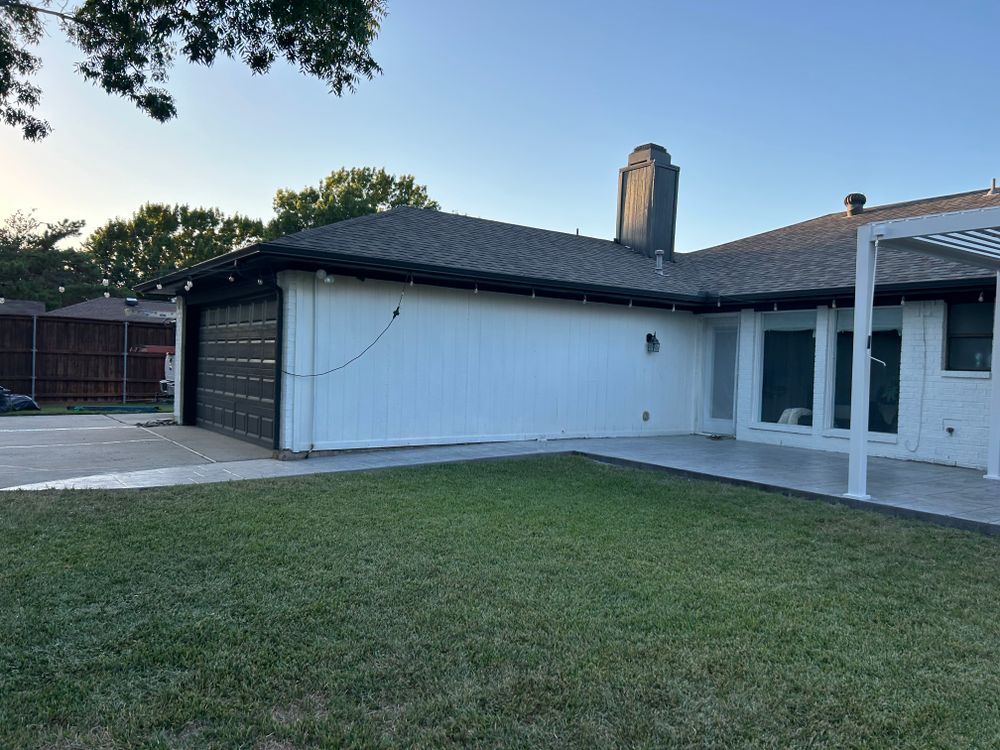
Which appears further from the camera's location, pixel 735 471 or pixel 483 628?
pixel 735 471

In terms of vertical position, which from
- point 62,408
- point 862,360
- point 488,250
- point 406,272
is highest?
point 488,250

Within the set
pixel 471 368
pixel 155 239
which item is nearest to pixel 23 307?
pixel 155 239

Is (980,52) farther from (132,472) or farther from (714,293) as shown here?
(132,472)

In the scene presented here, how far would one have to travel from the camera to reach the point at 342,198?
35.2 metres

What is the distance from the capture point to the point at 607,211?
78.3 ft

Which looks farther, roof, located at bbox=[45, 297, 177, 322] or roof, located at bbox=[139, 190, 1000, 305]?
roof, located at bbox=[45, 297, 177, 322]

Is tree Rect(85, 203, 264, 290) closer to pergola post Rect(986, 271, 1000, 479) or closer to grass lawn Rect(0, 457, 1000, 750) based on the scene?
grass lawn Rect(0, 457, 1000, 750)

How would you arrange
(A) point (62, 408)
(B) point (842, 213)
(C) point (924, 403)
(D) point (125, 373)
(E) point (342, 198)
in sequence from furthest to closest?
(E) point (342, 198) < (D) point (125, 373) < (A) point (62, 408) < (B) point (842, 213) < (C) point (924, 403)

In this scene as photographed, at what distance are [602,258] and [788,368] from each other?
391cm

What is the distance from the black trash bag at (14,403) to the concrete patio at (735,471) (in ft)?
29.8

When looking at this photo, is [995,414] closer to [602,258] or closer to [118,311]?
[602,258]

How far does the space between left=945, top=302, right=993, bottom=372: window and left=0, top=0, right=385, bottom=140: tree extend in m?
8.11

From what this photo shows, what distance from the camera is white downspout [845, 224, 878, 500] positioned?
23.0ft

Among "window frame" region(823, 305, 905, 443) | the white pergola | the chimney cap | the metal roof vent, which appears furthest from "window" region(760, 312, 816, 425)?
the chimney cap
